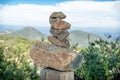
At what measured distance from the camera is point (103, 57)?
10844 mm

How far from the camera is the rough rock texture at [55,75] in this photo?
8.64 m

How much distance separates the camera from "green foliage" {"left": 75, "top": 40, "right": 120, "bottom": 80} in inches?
416

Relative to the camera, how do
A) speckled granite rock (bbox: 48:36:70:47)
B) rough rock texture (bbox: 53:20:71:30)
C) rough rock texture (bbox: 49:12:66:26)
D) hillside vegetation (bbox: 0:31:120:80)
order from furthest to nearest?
hillside vegetation (bbox: 0:31:120:80) < speckled granite rock (bbox: 48:36:70:47) < rough rock texture (bbox: 53:20:71:30) < rough rock texture (bbox: 49:12:66:26)

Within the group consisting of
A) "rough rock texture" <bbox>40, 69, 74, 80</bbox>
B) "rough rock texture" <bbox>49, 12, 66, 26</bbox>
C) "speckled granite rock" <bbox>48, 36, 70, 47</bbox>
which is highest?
"rough rock texture" <bbox>49, 12, 66, 26</bbox>

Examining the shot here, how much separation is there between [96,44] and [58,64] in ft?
10.4

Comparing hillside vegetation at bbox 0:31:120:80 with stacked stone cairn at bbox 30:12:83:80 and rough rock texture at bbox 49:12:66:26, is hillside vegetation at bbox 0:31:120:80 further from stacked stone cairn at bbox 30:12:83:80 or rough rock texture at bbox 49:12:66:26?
rough rock texture at bbox 49:12:66:26

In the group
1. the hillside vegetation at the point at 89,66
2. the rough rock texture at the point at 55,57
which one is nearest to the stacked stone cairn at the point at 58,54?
the rough rock texture at the point at 55,57

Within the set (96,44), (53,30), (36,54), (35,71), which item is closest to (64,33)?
(53,30)

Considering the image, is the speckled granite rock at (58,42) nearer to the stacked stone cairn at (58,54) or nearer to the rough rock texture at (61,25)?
the stacked stone cairn at (58,54)

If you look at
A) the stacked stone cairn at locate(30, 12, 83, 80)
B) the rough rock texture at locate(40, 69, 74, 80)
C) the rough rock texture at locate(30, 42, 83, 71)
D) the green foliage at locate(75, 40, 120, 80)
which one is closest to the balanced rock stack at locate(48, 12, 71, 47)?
the stacked stone cairn at locate(30, 12, 83, 80)

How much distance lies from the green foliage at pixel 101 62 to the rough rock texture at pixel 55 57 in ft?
6.63

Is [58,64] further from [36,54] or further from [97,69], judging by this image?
[97,69]

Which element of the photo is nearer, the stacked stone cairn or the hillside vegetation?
the stacked stone cairn

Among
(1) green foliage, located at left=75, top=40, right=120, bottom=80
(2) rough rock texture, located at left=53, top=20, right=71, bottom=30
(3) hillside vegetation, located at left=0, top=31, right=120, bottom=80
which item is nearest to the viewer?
(2) rough rock texture, located at left=53, top=20, right=71, bottom=30
